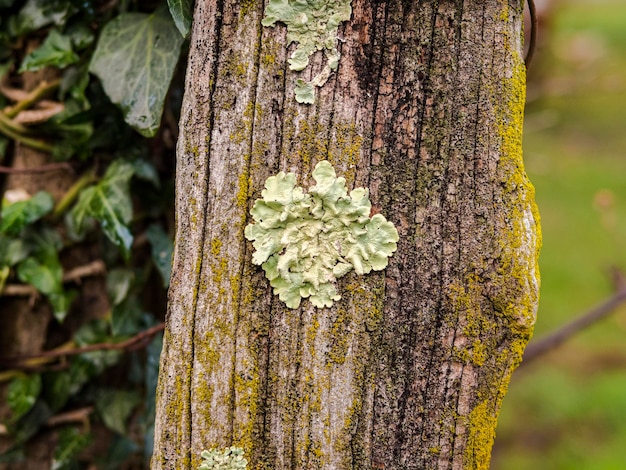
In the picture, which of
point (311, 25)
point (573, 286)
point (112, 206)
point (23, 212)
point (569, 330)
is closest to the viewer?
point (311, 25)

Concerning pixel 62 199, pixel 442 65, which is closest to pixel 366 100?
pixel 442 65

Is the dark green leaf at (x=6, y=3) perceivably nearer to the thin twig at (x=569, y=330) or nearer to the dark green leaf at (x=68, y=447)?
the dark green leaf at (x=68, y=447)

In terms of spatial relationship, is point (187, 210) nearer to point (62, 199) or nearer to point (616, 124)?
point (62, 199)

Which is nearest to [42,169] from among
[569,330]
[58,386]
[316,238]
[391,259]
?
[58,386]

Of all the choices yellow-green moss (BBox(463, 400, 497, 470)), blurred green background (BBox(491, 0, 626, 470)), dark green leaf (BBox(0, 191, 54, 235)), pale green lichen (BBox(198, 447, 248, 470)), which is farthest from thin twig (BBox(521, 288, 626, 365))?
dark green leaf (BBox(0, 191, 54, 235))

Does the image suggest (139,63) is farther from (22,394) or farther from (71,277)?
(22,394)

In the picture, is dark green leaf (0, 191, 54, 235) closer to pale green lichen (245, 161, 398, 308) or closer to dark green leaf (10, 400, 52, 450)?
dark green leaf (10, 400, 52, 450)
